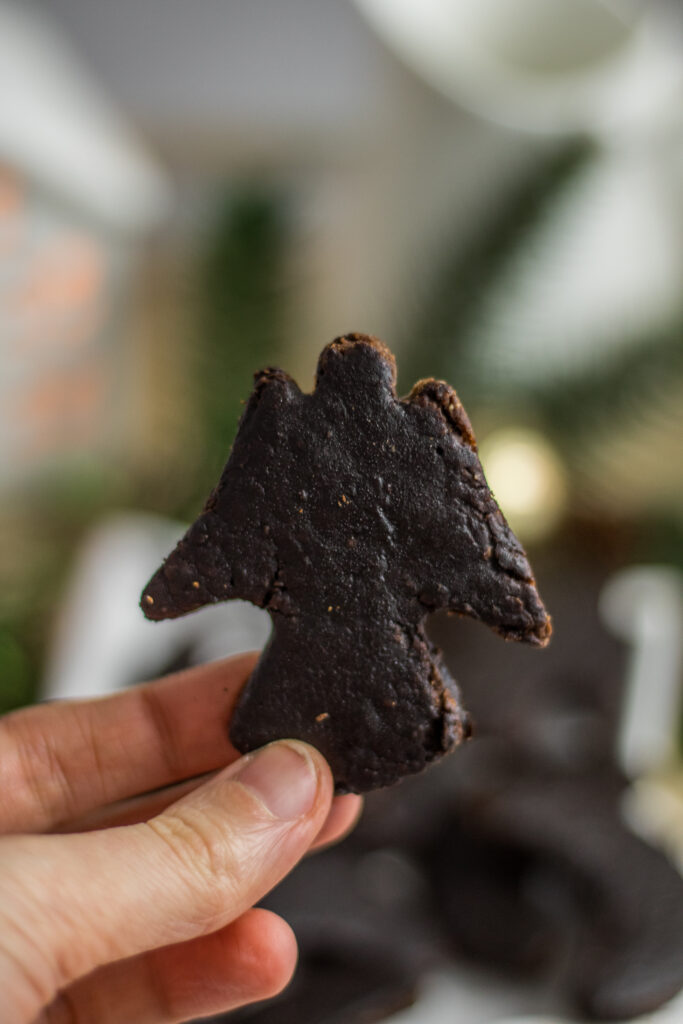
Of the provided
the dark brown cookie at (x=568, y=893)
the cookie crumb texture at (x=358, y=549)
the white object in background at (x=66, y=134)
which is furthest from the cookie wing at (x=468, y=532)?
the white object in background at (x=66, y=134)

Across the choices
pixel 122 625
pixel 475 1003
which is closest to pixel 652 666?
pixel 475 1003

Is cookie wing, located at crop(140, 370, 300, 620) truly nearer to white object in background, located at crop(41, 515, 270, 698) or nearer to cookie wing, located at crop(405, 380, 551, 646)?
cookie wing, located at crop(405, 380, 551, 646)

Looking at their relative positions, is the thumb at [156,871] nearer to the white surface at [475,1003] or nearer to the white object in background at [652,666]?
the white surface at [475,1003]

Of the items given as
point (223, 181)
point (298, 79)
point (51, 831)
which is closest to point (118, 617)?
point (51, 831)

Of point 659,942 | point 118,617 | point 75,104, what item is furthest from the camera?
point 75,104

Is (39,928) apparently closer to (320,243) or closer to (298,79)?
(320,243)

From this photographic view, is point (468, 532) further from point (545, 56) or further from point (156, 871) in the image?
point (545, 56)
